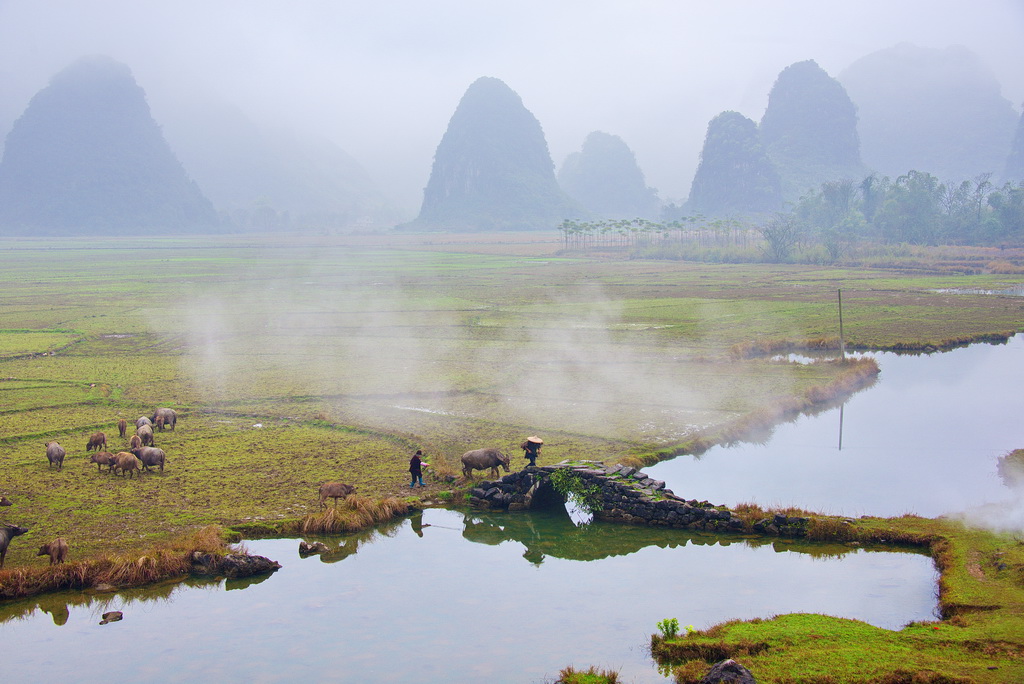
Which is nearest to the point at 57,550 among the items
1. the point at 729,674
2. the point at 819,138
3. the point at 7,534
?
the point at 7,534

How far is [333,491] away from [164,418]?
24.4 ft

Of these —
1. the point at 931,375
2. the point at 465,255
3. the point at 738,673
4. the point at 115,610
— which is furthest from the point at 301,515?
the point at 465,255

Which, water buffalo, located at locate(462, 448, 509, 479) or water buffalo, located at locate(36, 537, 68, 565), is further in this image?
water buffalo, located at locate(462, 448, 509, 479)

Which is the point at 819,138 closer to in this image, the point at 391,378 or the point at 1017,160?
the point at 1017,160

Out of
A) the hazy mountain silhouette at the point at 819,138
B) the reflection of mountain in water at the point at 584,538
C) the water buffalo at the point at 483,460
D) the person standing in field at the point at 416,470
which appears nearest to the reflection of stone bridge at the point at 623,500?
the reflection of mountain in water at the point at 584,538

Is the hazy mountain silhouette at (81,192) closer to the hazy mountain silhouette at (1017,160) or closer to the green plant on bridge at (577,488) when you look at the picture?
the hazy mountain silhouette at (1017,160)

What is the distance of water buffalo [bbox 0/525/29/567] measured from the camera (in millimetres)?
12312

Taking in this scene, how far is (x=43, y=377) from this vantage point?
89.1ft

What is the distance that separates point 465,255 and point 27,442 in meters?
87.4

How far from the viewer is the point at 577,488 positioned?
14.9 m

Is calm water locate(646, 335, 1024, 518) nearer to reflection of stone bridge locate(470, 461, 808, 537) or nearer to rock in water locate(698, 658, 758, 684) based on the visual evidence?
reflection of stone bridge locate(470, 461, 808, 537)

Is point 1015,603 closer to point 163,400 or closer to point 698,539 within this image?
point 698,539

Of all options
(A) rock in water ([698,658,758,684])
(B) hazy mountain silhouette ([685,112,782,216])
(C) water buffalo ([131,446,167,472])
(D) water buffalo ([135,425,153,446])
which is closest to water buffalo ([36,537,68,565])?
(C) water buffalo ([131,446,167,472])

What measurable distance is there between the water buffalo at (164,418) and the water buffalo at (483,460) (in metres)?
8.27
